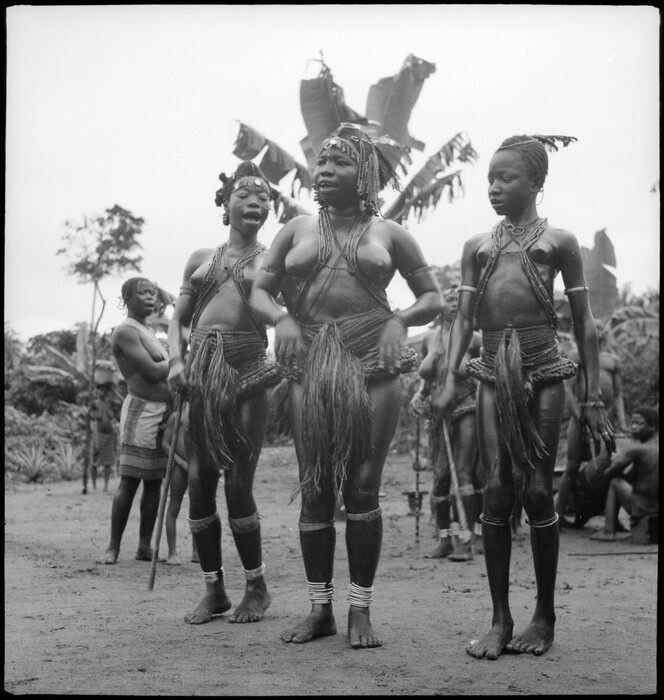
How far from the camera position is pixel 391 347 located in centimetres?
405

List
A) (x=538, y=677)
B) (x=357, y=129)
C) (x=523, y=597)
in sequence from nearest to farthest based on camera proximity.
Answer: (x=538, y=677), (x=357, y=129), (x=523, y=597)

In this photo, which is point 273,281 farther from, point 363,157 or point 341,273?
point 363,157

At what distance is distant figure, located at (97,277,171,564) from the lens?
21.4 feet

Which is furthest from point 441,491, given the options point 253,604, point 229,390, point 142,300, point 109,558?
point 229,390

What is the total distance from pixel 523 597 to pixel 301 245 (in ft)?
8.88

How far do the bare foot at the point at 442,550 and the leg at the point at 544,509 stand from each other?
3.21 meters

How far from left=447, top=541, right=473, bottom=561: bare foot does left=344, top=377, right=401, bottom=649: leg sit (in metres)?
2.99

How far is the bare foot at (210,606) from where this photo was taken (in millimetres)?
4484

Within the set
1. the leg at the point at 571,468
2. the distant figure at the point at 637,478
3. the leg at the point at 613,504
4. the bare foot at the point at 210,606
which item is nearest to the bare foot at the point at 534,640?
the bare foot at the point at 210,606

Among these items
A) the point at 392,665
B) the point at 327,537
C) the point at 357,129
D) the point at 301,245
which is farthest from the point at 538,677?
the point at 357,129

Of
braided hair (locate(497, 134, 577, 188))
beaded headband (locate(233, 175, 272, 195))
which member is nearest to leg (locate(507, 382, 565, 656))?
braided hair (locate(497, 134, 577, 188))

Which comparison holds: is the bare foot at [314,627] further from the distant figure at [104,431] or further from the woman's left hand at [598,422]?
the distant figure at [104,431]

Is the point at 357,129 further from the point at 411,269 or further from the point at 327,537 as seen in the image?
the point at 327,537

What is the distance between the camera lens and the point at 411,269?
4.28 meters
